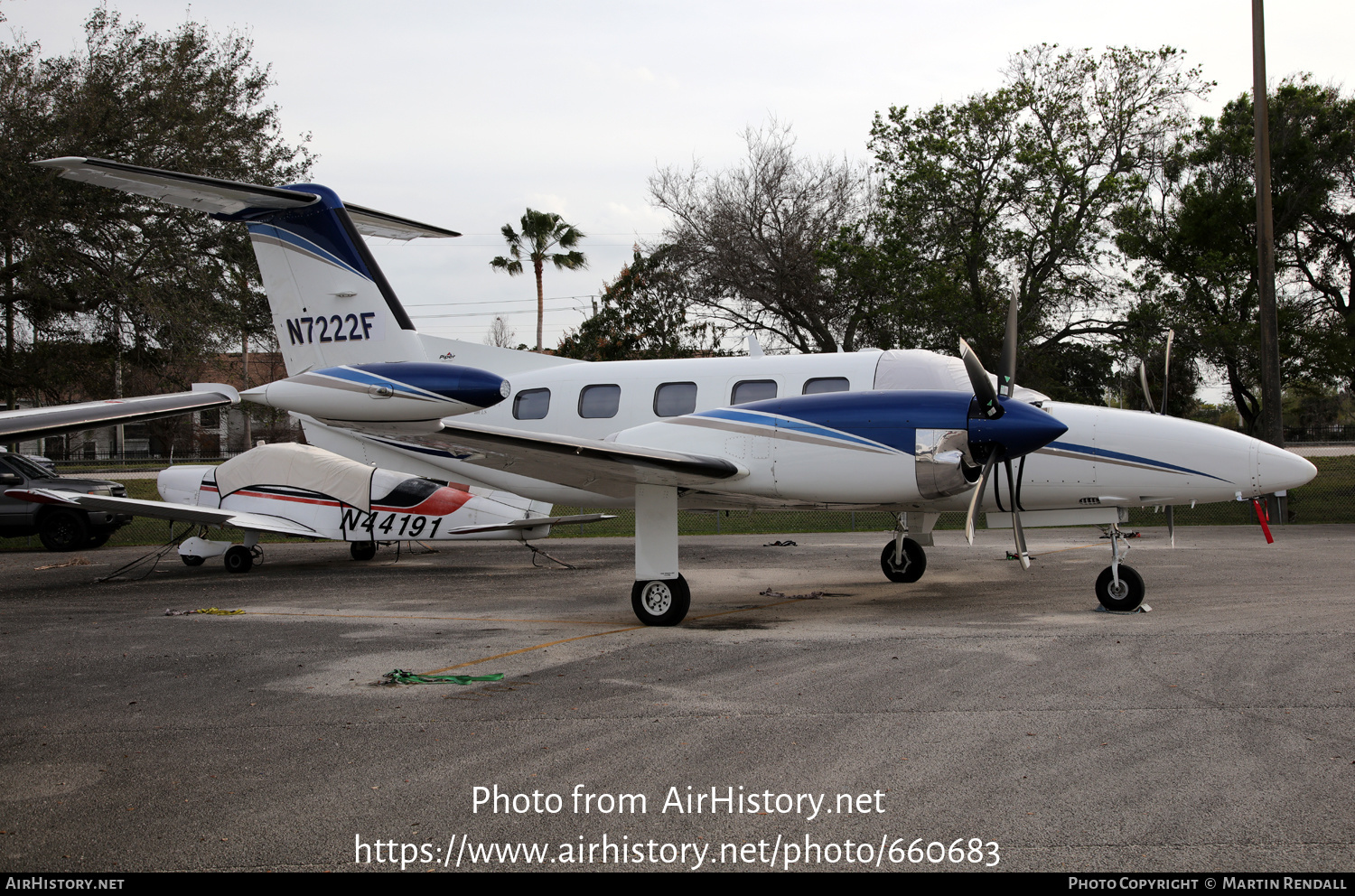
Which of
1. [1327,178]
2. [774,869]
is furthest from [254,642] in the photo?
[1327,178]

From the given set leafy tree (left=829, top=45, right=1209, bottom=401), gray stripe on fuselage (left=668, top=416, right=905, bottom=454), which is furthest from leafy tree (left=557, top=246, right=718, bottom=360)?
gray stripe on fuselage (left=668, top=416, right=905, bottom=454)

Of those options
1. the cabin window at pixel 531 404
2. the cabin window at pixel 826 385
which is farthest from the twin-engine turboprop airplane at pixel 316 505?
the cabin window at pixel 826 385

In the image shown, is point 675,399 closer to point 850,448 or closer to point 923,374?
point 923,374

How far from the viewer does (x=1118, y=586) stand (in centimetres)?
912

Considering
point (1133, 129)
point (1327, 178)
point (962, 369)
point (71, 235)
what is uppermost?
point (1133, 129)

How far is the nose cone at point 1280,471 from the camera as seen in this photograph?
28.2ft

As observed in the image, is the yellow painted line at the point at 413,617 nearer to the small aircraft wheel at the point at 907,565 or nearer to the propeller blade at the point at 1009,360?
the small aircraft wheel at the point at 907,565

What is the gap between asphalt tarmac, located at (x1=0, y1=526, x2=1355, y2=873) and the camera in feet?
12.3

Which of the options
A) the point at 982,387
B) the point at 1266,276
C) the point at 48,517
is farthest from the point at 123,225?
the point at 1266,276

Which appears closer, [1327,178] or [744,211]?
[1327,178]

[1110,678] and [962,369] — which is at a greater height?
[962,369]

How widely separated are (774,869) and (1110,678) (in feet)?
12.6

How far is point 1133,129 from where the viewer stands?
24.7 meters

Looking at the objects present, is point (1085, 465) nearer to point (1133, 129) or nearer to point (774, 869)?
point (774, 869)
